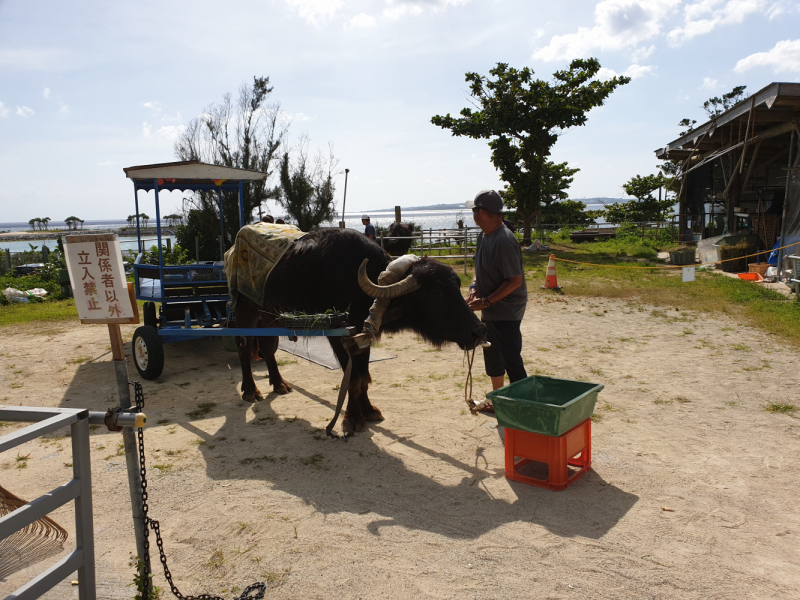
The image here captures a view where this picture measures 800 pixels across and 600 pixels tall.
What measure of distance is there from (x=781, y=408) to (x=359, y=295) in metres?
3.95

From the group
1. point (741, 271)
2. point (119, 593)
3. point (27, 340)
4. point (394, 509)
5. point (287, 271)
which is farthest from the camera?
point (741, 271)

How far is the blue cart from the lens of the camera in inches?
245

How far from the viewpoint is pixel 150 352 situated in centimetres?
613

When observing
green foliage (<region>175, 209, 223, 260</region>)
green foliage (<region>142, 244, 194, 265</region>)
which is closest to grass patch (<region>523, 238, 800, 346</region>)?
green foliage (<region>142, 244, 194, 265</region>)

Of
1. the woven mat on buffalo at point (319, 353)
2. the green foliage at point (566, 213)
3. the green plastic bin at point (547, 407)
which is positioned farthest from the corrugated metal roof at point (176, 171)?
the green foliage at point (566, 213)

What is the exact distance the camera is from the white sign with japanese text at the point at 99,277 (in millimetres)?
2529

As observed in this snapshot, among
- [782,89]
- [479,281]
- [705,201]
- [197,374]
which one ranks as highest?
[782,89]

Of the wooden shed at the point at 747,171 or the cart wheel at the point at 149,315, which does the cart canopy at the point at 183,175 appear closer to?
the cart wheel at the point at 149,315

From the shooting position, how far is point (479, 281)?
15.4 ft

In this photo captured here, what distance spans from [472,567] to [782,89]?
12835 millimetres

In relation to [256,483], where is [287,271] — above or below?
above

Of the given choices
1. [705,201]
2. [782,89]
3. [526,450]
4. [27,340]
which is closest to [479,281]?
[526,450]

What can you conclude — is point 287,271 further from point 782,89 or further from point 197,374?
point 782,89

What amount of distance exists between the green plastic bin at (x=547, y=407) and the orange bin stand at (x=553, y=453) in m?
0.07
